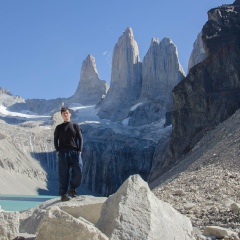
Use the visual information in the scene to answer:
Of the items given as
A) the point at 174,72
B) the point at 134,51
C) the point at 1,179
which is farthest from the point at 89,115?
the point at 1,179

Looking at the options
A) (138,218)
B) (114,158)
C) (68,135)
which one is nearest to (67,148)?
(68,135)

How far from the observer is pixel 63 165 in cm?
860

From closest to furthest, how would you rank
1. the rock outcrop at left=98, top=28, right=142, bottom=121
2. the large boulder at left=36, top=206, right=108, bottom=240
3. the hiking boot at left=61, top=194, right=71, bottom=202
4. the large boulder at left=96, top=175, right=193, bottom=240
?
the large boulder at left=36, top=206, right=108, bottom=240 < the large boulder at left=96, top=175, right=193, bottom=240 < the hiking boot at left=61, top=194, right=71, bottom=202 < the rock outcrop at left=98, top=28, right=142, bottom=121

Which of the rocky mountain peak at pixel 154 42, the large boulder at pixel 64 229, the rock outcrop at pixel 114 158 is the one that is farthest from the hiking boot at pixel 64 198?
the rocky mountain peak at pixel 154 42

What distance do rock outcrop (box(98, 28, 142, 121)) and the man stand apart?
159811 mm

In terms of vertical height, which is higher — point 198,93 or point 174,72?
point 174,72

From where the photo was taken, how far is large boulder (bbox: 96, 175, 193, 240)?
5605mm

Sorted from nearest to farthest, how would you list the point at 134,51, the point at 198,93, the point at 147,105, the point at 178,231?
the point at 178,231 < the point at 198,93 < the point at 147,105 < the point at 134,51

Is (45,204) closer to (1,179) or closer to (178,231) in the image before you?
(178,231)

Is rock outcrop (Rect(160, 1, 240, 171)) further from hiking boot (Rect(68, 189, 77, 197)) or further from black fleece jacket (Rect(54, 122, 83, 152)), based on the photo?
black fleece jacket (Rect(54, 122, 83, 152))

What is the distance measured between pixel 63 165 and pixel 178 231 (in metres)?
3.00

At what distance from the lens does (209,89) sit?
59344 mm

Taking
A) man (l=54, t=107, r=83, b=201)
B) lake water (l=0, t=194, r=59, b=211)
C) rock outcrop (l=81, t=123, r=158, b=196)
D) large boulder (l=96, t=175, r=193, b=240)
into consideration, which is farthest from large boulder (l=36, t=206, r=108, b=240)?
rock outcrop (l=81, t=123, r=158, b=196)

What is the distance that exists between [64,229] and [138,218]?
90 cm
